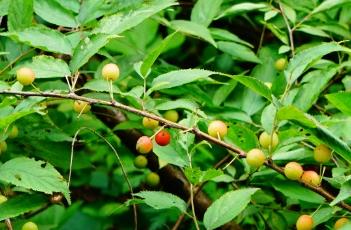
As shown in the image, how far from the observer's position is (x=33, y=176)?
1182 millimetres

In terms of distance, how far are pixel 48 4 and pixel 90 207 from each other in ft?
5.18

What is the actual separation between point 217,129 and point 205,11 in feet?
1.83

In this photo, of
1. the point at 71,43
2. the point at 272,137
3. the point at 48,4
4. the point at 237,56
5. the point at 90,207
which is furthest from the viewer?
the point at 90,207

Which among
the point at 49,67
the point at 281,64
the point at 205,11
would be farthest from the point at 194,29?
the point at 49,67

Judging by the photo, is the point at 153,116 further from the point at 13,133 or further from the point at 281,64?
the point at 281,64

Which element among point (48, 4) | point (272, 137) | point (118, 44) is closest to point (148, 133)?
point (118, 44)

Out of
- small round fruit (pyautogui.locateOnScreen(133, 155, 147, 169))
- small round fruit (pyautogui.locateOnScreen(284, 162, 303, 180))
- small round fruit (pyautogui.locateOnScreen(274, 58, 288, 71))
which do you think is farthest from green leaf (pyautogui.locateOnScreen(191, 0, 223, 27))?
small round fruit (pyautogui.locateOnScreen(284, 162, 303, 180))

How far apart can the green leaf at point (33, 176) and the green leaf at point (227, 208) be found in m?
0.25

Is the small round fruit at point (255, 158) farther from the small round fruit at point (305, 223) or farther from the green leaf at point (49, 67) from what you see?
the green leaf at point (49, 67)

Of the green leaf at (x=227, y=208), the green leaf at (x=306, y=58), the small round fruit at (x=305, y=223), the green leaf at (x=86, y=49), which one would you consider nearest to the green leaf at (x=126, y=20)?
the green leaf at (x=86, y=49)

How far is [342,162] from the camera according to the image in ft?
4.44

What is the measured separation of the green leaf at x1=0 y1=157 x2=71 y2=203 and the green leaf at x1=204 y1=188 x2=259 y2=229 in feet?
0.83

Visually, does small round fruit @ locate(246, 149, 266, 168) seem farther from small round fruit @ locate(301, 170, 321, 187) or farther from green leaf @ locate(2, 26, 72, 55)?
green leaf @ locate(2, 26, 72, 55)

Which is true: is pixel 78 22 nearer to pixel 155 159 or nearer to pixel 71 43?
pixel 71 43
